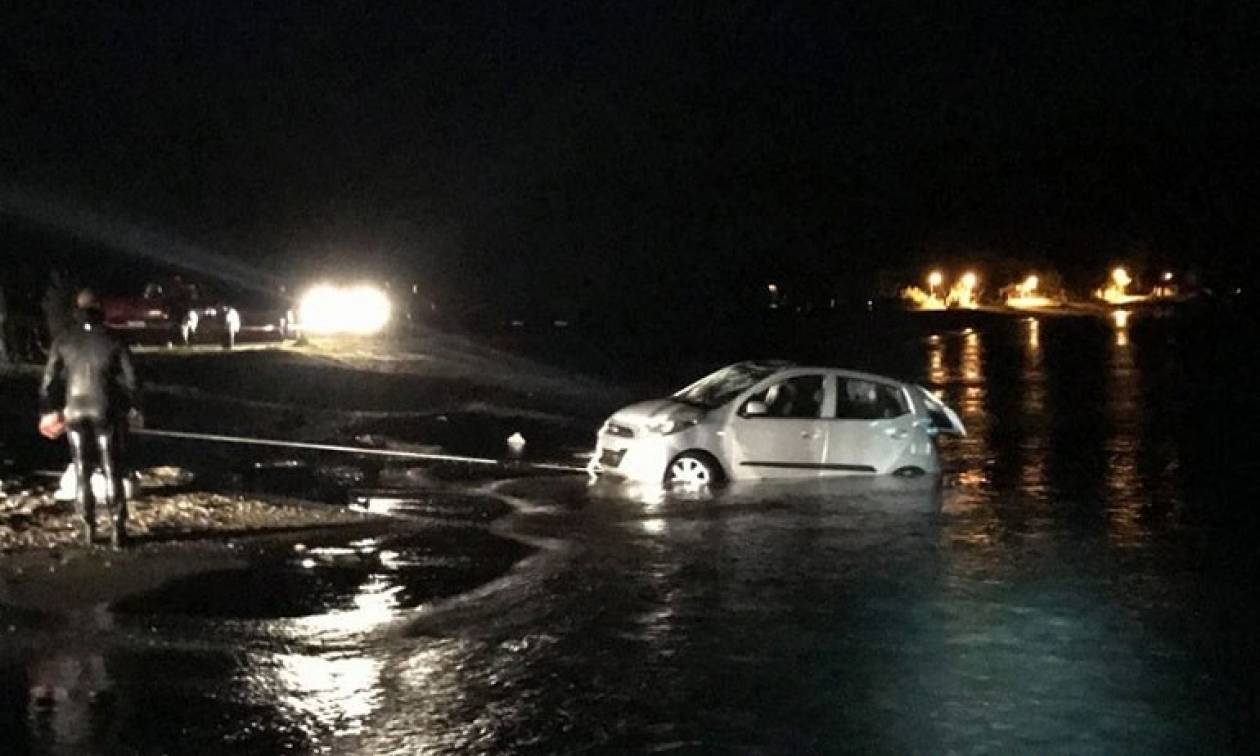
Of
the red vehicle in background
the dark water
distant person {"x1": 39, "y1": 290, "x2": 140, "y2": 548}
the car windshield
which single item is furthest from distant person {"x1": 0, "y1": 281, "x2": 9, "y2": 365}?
distant person {"x1": 39, "y1": 290, "x2": 140, "y2": 548}

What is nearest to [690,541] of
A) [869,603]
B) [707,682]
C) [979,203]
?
[869,603]

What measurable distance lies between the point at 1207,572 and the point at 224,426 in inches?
585

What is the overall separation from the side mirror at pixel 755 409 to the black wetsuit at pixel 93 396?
7.08 meters

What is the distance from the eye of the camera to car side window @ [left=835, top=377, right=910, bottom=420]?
17219mm

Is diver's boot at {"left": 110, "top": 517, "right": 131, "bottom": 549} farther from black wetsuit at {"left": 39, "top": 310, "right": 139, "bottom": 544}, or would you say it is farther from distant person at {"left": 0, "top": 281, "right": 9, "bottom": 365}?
distant person at {"left": 0, "top": 281, "right": 9, "bottom": 365}

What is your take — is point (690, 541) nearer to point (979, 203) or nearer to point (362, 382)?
point (362, 382)

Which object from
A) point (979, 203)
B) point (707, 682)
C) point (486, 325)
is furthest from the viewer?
point (979, 203)

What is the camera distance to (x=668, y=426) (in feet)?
54.3

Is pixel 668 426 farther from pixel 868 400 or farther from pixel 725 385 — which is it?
pixel 868 400

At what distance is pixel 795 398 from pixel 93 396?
825 centimetres

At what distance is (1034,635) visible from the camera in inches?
377

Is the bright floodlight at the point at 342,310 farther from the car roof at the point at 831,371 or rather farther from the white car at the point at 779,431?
the car roof at the point at 831,371

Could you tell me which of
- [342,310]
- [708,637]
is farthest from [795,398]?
[342,310]

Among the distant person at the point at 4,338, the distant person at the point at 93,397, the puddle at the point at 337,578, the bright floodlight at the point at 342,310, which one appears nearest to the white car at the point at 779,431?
the puddle at the point at 337,578
